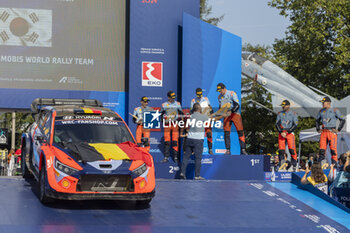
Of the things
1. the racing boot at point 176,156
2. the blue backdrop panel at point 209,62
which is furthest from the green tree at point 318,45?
the racing boot at point 176,156

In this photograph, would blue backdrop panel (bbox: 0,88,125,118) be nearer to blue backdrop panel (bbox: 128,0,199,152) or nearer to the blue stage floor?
blue backdrop panel (bbox: 128,0,199,152)

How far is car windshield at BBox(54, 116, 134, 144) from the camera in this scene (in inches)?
372

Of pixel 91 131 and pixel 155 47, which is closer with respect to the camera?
pixel 91 131

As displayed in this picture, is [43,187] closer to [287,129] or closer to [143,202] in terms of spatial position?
[143,202]

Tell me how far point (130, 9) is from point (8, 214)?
465 inches

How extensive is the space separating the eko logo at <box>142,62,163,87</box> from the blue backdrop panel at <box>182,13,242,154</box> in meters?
0.92

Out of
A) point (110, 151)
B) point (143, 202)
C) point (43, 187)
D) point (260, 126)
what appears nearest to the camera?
point (43, 187)

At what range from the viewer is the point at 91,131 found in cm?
967

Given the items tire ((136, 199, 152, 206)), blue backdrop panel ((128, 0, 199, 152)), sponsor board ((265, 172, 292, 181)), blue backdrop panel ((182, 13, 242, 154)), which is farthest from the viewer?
blue backdrop panel ((128, 0, 199, 152))

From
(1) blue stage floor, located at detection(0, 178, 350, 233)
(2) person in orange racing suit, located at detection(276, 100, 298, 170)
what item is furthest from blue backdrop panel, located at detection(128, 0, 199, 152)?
(1) blue stage floor, located at detection(0, 178, 350, 233)

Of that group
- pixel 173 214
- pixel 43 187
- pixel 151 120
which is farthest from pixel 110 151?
pixel 151 120

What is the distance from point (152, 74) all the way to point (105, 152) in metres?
10.2

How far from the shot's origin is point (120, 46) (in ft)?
62.7

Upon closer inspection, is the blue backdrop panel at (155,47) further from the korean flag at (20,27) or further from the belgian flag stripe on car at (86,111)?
the belgian flag stripe on car at (86,111)
